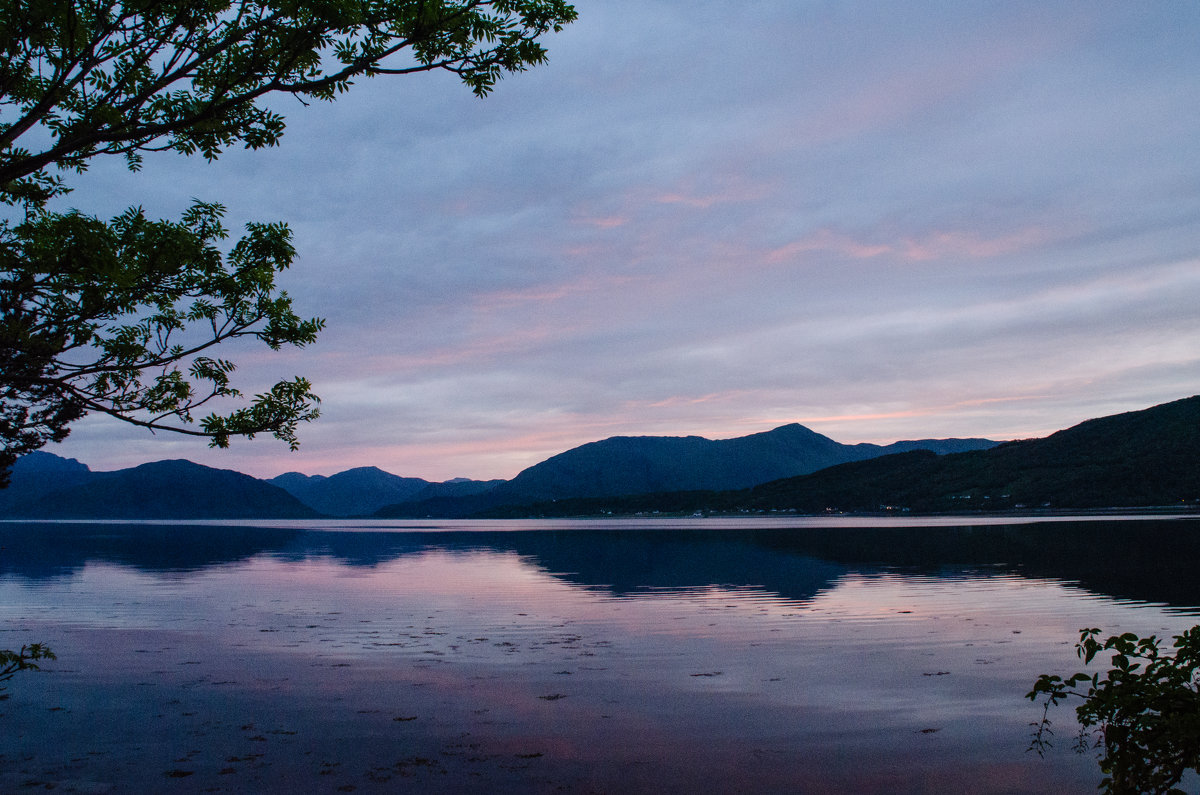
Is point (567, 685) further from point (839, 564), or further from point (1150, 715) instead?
point (839, 564)

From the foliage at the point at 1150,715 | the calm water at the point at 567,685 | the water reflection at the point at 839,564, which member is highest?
the foliage at the point at 1150,715

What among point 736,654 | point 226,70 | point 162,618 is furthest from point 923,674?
point 162,618

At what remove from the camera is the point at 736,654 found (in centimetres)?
2455

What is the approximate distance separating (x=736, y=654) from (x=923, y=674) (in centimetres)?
576

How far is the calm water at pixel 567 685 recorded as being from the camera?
532 inches

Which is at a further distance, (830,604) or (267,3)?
(830,604)

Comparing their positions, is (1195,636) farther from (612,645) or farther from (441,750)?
(612,645)

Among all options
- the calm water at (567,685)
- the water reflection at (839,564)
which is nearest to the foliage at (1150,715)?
the calm water at (567,685)

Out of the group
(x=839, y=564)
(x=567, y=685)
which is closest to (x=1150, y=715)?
(x=567, y=685)

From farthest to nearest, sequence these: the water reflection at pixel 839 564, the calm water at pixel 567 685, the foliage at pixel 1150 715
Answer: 1. the water reflection at pixel 839 564
2. the calm water at pixel 567 685
3. the foliage at pixel 1150 715

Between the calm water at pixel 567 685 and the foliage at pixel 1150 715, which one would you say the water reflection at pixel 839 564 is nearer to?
the calm water at pixel 567 685

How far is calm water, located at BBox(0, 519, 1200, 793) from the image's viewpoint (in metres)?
13.5

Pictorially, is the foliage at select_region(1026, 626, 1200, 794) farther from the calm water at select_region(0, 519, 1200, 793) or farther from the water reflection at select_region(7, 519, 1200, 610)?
the water reflection at select_region(7, 519, 1200, 610)

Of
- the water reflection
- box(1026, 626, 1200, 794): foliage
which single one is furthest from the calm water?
box(1026, 626, 1200, 794): foliage
